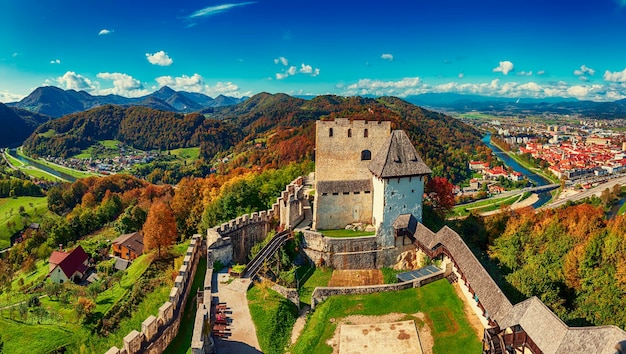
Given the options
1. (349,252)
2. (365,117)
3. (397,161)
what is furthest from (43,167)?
(397,161)

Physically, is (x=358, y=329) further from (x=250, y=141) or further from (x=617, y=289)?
(x=250, y=141)

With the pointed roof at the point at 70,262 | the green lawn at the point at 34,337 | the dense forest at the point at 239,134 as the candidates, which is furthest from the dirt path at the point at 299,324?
the dense forest at the point at 239,134

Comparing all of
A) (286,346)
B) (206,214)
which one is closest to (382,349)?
(286,346)

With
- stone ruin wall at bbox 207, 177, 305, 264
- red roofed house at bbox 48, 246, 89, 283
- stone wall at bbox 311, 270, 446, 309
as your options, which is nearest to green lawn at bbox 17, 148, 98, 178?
red roofed house at bbox 48, 246, 89, 283

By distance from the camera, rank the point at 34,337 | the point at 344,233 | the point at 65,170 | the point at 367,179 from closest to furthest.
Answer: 1. the point at 34,337
2. the point at 344,233
3. the point at 367,179
4. the point at 65,170

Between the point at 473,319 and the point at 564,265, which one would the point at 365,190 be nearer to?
the point at 473,319

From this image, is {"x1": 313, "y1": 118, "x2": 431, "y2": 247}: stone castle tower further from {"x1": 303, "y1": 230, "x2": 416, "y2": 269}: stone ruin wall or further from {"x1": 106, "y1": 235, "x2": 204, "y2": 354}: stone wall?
{"x1": 106, "y1": 235, "x2": 204, "y2": 354}: stone wall
